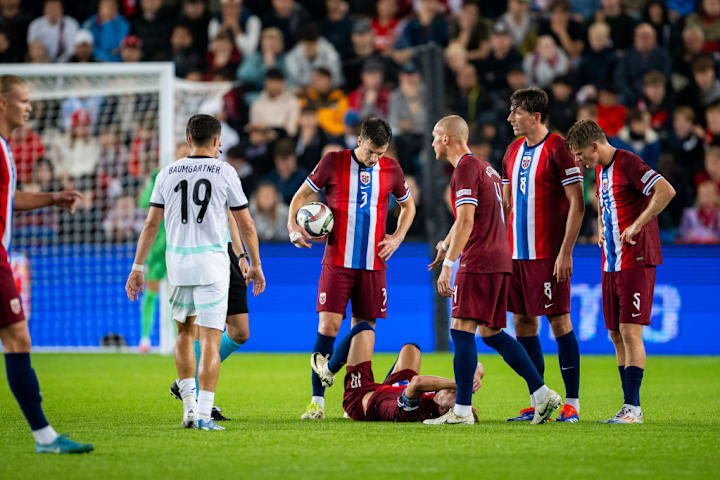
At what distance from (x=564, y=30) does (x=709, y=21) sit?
2.39 m

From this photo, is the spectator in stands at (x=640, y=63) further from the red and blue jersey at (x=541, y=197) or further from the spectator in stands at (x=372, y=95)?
the red and blue jersey at (x=541, y=197)

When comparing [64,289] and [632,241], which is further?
[64,289]

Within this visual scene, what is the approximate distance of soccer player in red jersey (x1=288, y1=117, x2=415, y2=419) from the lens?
25.4 ft

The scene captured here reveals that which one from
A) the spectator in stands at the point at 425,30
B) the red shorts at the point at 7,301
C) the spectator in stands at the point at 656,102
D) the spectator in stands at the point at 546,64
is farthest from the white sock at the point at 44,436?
the spectator in stands at the point at 425,30

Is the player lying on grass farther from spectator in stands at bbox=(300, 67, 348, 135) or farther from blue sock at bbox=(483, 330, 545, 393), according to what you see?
spectator in stands at bbox=(300, 67, 348, 135)

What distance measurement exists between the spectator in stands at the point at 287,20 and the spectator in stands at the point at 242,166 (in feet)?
8.73

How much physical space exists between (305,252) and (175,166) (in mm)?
7786

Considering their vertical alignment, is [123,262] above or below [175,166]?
below

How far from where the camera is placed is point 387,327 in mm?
14336

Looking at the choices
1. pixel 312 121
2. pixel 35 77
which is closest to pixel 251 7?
pixel 312 121

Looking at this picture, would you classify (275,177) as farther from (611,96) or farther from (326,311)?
(326,311)

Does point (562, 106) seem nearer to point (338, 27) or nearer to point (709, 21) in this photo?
point (709, 21)

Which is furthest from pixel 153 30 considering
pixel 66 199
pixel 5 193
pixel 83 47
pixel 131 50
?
pixel 66 199

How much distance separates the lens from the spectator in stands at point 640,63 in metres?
16.2
